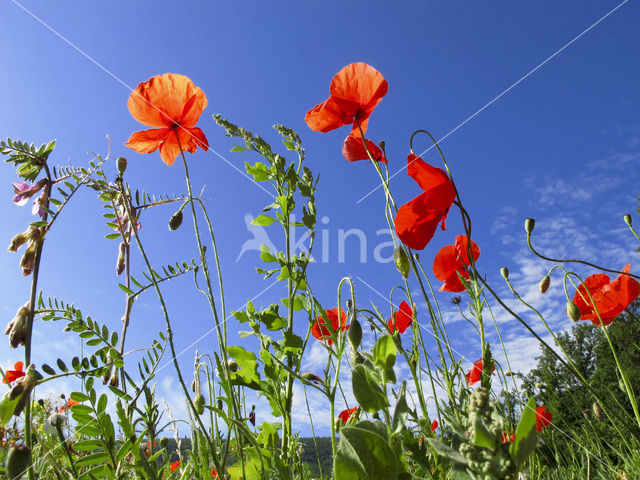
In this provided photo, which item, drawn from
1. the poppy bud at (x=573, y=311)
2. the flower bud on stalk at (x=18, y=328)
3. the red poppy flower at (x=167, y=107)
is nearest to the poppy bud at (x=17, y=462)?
the flower bud on stalk at (x=18, y=328)

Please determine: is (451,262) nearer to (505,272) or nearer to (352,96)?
(505,272)

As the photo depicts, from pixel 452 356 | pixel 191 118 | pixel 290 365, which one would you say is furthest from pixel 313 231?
pixel 191 118

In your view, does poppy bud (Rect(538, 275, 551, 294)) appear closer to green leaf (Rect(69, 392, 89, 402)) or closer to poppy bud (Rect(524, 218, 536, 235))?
poppy bud (Rect(524, 218, 536, 235))

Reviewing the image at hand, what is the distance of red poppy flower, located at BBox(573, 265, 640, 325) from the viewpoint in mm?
1557

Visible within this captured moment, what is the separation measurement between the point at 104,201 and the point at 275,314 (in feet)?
2.08

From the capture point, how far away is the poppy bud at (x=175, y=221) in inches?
51.5

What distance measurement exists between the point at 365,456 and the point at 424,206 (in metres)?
0.66

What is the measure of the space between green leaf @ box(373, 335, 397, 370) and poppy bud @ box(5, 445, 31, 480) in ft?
1.99

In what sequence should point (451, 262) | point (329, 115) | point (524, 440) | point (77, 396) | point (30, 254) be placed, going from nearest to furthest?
1. point (524, 440)
2. point (77, 396)
3. point (30, 254)
4. point (451, 262)
5. point (329, 115)

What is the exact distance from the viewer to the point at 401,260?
109 centimetres

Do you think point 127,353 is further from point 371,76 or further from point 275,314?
point 371,76

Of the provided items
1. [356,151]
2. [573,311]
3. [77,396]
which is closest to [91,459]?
[77,396]

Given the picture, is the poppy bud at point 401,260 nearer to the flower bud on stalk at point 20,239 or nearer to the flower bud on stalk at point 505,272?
the flower bud on stalk at point 505,272

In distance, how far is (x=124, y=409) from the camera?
1015 millimetres
